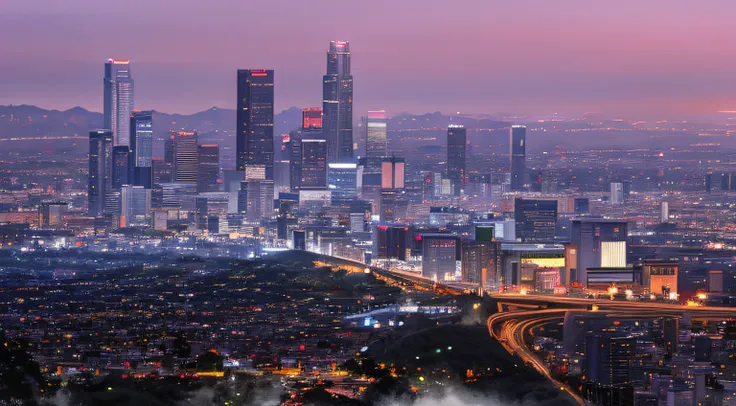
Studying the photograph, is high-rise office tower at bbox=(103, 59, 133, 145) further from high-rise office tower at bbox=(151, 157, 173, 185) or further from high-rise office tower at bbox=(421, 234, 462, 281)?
high-rise office tower at bbox=(421, 234, 462, 281)

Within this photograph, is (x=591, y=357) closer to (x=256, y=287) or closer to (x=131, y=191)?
(x=256, y=287)

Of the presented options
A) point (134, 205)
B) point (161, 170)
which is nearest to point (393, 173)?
point (134, 205)

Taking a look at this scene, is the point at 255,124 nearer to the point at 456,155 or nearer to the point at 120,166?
the point at 120,166

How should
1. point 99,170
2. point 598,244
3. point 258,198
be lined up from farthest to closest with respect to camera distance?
point 99,170 → point 258,198 → point 598,244

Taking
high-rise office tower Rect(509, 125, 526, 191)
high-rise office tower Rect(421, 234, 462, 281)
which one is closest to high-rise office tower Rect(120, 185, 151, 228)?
high-rise office tower Rect(509, 125, 526, 191)

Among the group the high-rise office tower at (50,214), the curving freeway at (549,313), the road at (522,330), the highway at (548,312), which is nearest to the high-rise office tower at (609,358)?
the road at (522,330)

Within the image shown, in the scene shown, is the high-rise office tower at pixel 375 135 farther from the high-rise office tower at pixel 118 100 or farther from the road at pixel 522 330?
the road at pixel 522 330
